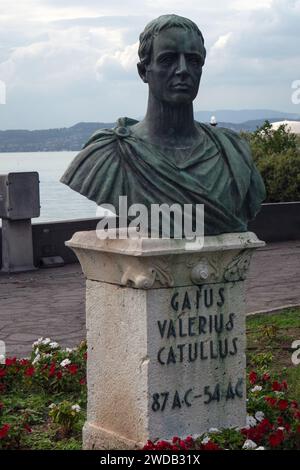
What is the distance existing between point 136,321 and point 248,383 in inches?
76.1

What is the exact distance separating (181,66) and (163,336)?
1.49m

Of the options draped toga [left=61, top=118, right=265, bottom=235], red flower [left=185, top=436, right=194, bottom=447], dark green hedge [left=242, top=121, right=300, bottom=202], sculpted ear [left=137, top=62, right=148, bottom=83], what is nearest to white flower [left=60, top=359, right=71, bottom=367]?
draped toga [left=61, top=118, right=265, bottom=235]

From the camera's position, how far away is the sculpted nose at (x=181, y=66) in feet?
18.2

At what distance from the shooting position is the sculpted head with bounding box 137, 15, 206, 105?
5570 millimetres

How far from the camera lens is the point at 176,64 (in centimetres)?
559

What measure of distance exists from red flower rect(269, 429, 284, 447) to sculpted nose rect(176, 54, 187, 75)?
6.92 feet

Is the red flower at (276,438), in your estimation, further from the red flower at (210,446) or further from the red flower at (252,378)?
the red flower at (252,378)

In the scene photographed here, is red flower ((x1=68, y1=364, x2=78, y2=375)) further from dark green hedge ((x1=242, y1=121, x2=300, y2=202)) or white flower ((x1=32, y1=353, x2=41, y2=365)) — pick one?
dark green hedge ((x1=242, y1=121, x2=300, y2=202))

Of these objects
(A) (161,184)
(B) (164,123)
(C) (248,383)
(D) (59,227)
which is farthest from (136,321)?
(D) (59,227)

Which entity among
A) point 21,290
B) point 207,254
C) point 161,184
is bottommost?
point 21,290

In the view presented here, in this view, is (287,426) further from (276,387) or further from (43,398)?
(43,398)

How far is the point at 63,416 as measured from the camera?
643cm

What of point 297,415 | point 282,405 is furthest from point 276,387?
point 297,415

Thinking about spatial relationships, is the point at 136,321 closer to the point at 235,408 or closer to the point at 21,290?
the point at 235,408
